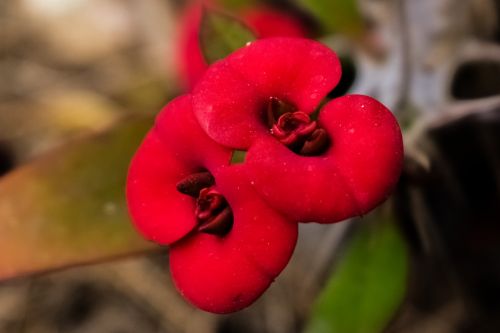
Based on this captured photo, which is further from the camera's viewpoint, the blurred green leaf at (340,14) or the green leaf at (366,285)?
the blurred green leaf at (340,14)

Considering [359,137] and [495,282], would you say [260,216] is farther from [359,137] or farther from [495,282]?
[495,282]

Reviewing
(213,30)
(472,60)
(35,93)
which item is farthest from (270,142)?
(35,93)

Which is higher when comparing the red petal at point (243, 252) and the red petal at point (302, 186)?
the red petal at point (302, 186)

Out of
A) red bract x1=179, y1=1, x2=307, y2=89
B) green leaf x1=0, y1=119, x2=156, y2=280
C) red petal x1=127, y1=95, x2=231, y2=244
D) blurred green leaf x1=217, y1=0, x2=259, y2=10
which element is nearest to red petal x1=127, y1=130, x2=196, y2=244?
red petal x1=127, y1=95, x2=231, y2=244

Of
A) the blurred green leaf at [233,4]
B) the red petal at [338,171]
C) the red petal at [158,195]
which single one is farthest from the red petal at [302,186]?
the blurred green leaf at [233,4]

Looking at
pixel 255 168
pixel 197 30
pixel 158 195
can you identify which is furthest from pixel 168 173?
pixel 197 30

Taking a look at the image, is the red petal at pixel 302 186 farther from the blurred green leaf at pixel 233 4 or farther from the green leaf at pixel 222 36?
the blurred green leaf at pixel 233 4

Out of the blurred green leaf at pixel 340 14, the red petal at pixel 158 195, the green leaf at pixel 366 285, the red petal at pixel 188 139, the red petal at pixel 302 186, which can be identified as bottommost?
the green leaf at pixel 366 285

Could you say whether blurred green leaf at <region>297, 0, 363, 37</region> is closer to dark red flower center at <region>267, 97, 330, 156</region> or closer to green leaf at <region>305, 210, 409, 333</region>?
green leaf at <region>305, 210, 409, 333</region>
